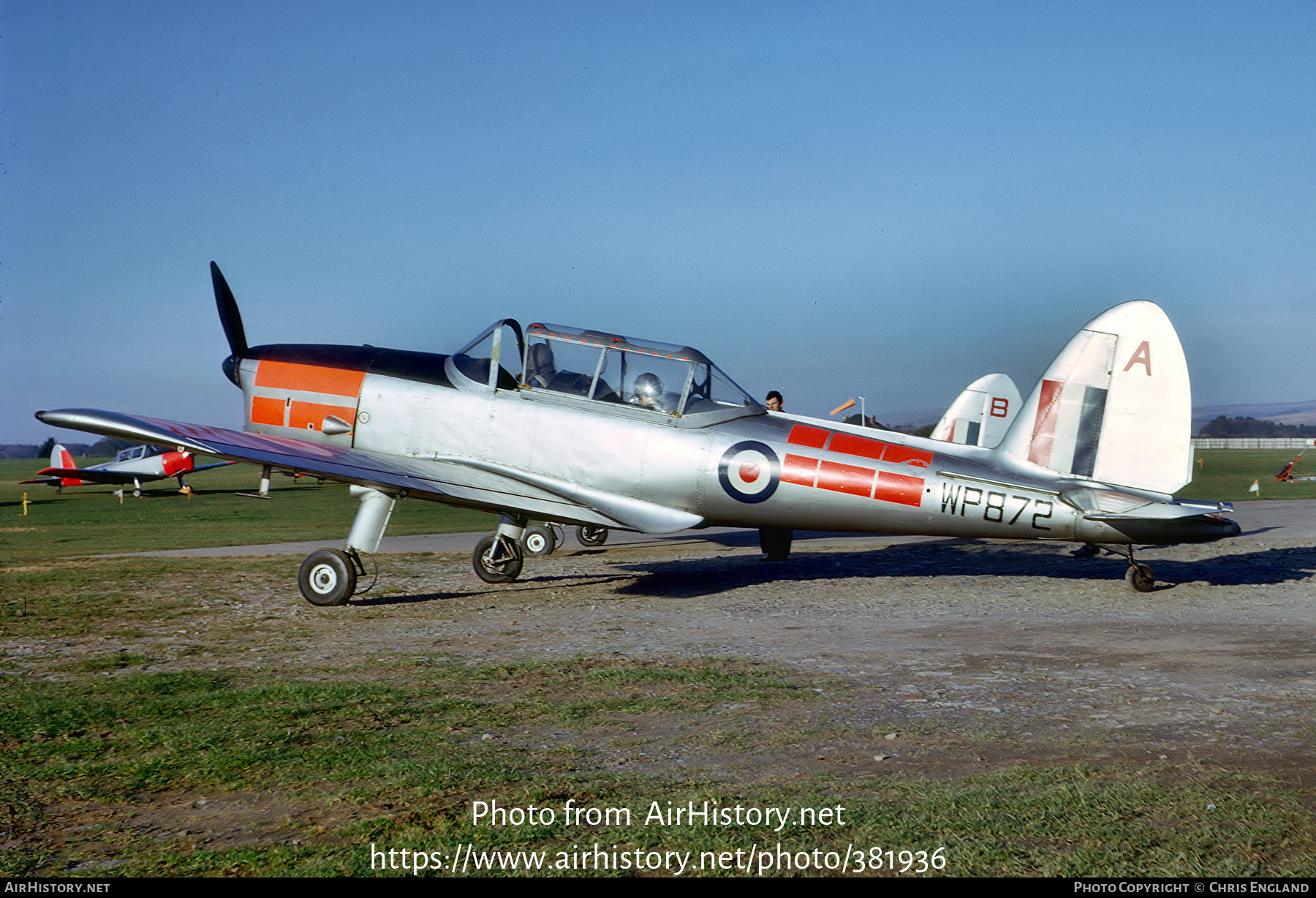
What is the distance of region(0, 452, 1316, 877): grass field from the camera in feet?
11.7

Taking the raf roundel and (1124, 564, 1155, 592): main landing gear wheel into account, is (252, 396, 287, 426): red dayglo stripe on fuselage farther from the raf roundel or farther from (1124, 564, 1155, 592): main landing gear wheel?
(1124, 564, 1155, 592): main landing gear wheel

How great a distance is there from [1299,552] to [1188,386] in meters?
6.33

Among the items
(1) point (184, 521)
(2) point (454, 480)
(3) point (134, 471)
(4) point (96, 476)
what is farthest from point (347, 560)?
(4) point (96, 476)

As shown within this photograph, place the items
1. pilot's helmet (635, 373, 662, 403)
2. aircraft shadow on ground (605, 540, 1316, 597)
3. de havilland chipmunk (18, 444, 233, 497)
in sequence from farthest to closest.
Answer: de havilland chipmunk (18, 444, 233, 497) < aircraft shadow on ground (605, 540, 1316, 597) < pilot's helmet (635, 373, 662, 403)

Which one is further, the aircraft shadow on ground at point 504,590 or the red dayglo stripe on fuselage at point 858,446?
the aircraft shadow on ground at point 504,590

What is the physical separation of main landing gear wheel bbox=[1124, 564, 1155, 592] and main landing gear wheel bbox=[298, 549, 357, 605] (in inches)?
335

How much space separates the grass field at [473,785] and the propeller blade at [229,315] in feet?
17.8

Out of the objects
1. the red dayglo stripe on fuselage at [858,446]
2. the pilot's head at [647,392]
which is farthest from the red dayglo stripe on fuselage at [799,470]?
the pilot's head at [647,392]

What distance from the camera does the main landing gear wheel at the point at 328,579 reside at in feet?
32.8

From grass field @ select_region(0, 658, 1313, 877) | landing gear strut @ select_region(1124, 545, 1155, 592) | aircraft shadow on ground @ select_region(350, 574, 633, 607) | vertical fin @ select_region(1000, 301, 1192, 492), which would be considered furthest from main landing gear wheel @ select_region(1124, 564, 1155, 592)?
grass field @ select_region(0, 658, 1313, 877)

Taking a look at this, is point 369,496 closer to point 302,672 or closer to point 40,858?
point 302,672

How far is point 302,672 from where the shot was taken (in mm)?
6906

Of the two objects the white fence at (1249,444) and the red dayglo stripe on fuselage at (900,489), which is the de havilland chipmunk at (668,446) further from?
the white fence at (1249,444)
